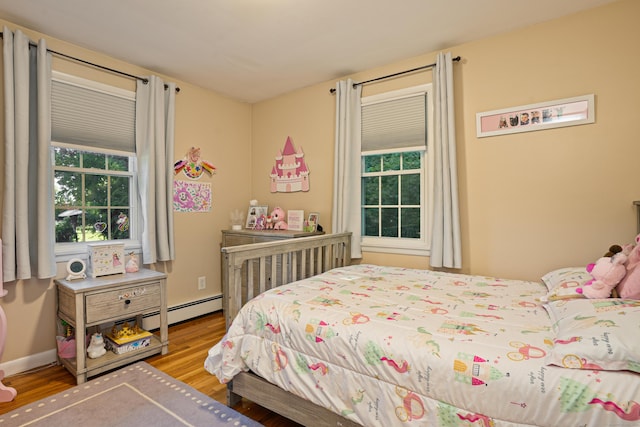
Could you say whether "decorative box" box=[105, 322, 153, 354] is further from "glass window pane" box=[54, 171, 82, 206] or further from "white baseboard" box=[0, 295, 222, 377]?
"glass window pane" box=[54, 171, 82, 206]

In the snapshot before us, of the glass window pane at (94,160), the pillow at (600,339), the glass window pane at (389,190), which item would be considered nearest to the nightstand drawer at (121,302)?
the glass window pane at (94,160)

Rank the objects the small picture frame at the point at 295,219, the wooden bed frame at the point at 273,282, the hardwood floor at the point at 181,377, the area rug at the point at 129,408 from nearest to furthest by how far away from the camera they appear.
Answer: the wooden bed frame at the point at 273,282
the area rug at the point at 129,408
the hardwood floor at the point at 181,377
the small picture frame at the point at 295,219

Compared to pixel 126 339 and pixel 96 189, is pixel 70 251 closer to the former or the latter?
pixel 96 189

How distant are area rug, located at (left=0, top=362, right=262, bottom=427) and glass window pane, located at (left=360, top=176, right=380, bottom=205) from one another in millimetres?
2014

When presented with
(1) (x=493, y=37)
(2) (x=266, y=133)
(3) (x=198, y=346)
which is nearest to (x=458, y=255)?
(1) (x=493, y=37)

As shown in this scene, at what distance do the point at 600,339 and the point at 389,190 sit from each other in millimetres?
2084

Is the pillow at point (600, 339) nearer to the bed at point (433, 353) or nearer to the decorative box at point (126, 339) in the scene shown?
the bed at point (433, 353)

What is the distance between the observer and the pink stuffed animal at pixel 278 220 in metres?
3.46

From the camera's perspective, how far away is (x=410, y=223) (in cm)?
289

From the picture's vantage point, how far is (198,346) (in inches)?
106

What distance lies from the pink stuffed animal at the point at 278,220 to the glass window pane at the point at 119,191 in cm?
137

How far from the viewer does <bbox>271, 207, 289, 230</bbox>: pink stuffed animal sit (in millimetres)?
3465

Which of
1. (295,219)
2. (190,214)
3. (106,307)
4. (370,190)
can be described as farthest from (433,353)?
(190,214)

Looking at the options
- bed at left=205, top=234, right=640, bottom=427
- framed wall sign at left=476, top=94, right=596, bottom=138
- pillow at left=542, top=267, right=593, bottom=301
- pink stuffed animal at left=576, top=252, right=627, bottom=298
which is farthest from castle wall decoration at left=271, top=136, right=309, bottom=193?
pink stuffed animal at left=576, top=252, right=627, bottom=298
